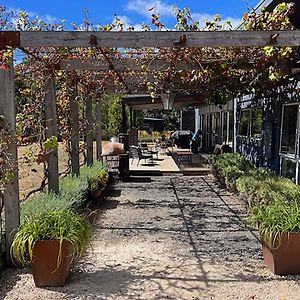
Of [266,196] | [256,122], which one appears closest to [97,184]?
[266,196]

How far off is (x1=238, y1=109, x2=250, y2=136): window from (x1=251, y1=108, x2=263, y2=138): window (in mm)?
512

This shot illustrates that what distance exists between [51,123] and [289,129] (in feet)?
17.2

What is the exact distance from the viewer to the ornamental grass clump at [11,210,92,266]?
140 inches

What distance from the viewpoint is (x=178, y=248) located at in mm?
4773

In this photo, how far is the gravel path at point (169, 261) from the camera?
3482 millimetres

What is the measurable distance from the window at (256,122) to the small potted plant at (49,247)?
7835 mm

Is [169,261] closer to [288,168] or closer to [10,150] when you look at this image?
[10,150]

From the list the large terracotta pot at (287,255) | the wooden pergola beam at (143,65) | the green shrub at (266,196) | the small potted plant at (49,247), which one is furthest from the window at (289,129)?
the small potted plant at (49,247)

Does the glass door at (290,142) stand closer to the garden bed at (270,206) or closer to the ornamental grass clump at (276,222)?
the garden bed at (270,206)

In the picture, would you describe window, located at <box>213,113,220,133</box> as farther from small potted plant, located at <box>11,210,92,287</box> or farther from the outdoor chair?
small potted plant, located at <box>11,210,92,287</box>

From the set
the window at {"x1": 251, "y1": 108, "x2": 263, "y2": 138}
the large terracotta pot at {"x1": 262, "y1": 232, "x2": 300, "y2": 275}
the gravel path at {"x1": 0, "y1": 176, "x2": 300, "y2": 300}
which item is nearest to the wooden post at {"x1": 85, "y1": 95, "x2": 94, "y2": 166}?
the gravel path at {"x1": 0, "y1": 176, "x2": 300, "y2": 300}

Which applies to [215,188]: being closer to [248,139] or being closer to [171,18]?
[248,139]

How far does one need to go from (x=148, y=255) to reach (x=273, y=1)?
4.84m

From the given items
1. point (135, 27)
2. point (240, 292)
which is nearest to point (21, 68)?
point (135, 27)
